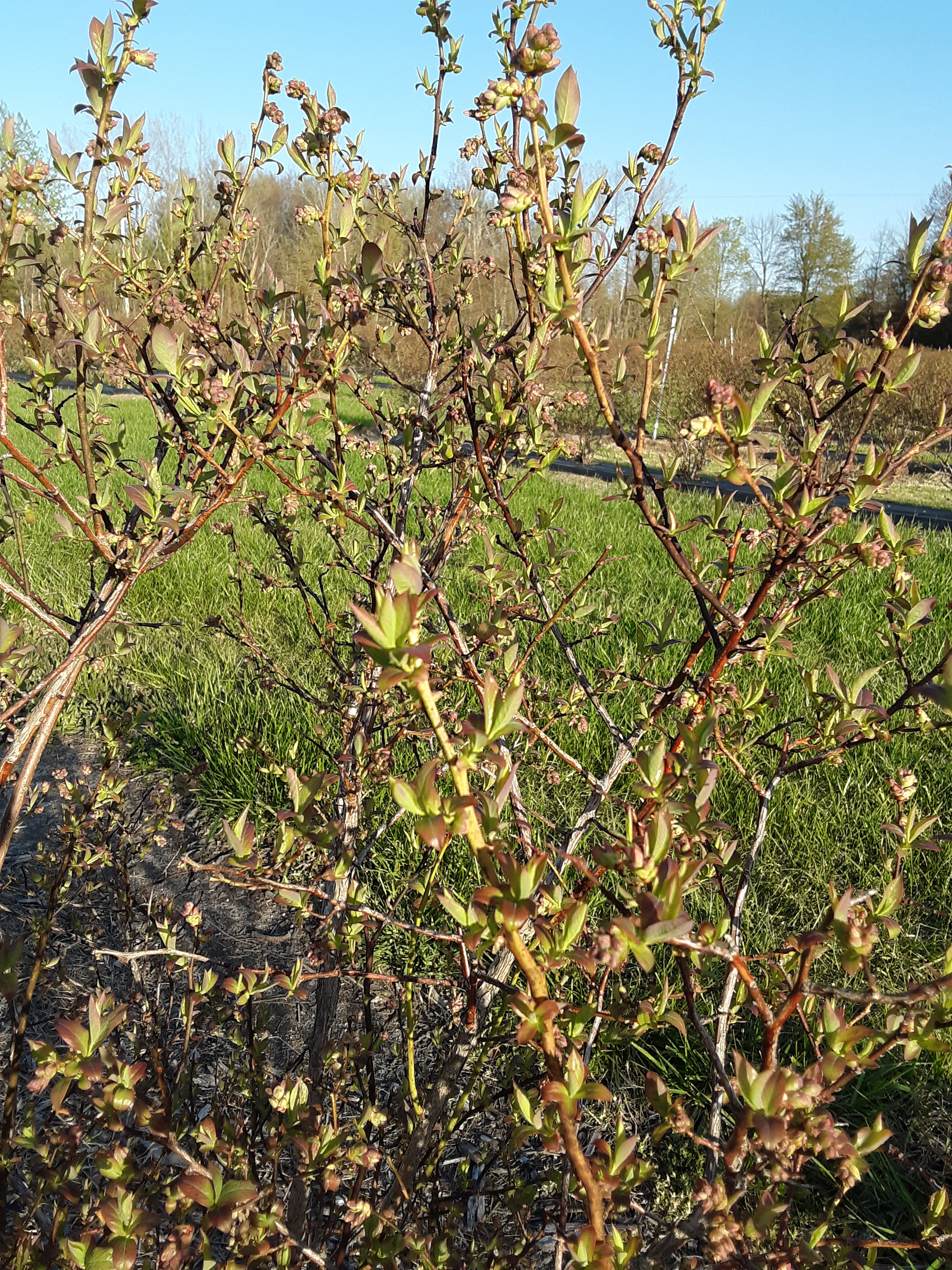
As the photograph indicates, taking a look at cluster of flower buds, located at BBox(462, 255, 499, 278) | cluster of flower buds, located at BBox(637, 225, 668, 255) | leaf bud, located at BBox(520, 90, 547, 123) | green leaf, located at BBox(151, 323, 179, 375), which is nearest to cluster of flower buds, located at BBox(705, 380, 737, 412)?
cluster of flower buds, located at BBox(637, 225, 668, 255)

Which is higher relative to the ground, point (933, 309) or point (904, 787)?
point (933, 309)

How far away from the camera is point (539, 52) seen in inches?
29.7

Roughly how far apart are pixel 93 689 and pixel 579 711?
8.64 ft

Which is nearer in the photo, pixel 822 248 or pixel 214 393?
pixel 214 393

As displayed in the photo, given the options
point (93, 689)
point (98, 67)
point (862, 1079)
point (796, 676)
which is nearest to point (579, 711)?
point (862, 1079)

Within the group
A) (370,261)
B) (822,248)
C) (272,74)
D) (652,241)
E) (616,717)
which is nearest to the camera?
(652,241)

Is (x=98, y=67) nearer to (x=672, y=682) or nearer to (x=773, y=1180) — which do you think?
(x=672, y=682)

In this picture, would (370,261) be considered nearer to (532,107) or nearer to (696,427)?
(532,107)

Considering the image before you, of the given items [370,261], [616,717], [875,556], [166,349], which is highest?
[370,261]

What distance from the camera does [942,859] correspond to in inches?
90.4

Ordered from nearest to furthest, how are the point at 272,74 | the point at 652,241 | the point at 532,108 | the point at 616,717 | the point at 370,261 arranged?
the point at 532,108 → the point at 652,241 → the point at 370,261 → the point at 272,74 → the point at 616,717

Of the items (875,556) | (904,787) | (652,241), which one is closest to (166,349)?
(652,241)

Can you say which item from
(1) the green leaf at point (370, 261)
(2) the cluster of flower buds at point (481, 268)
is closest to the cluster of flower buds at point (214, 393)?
(1) the green leaf at point (370, 261)

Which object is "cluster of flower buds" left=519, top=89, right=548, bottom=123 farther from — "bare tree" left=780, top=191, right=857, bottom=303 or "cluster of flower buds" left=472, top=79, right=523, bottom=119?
"bare tree" left=780, top=191, right=857, bottom=303
